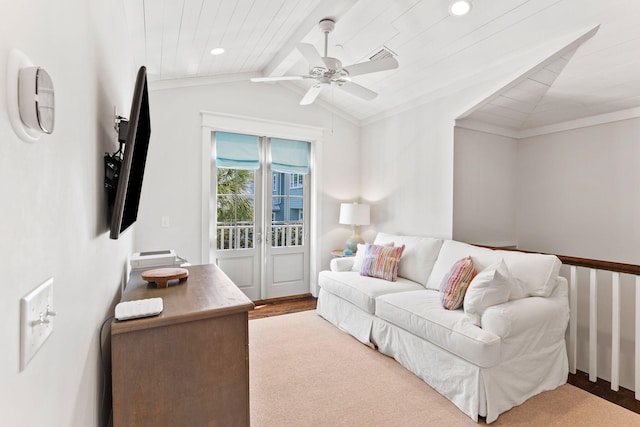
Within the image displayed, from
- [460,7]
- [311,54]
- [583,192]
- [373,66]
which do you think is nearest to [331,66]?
[311,54]

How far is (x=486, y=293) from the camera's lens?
220 cm

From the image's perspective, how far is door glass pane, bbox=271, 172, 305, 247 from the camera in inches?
176

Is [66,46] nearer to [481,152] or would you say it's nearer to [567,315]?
[567,315]

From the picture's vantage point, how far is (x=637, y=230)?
309 centimetres

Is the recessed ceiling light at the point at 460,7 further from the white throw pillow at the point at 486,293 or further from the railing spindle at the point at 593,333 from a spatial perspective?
the railing spindle at the point at 593,333

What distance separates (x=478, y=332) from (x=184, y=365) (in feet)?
5.64

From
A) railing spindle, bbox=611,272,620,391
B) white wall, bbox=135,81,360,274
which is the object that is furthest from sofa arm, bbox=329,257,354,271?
railing spindle, bbox=611,272,620,391

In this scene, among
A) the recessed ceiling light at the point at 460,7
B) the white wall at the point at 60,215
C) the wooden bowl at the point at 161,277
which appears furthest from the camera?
the recessed ceiling light at the point at 460,7

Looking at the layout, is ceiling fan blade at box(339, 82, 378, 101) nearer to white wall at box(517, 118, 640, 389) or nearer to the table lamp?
the table lamp

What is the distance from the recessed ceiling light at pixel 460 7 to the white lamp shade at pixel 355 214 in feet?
7.84

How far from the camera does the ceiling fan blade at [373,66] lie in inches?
94.7

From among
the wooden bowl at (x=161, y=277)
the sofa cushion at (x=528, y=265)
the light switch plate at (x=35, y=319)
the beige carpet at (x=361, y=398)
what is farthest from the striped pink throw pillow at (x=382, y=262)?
the light switch plate at (x=35, y=319)

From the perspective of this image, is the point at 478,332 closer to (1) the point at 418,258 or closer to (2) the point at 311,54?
(1) the point at 418,258

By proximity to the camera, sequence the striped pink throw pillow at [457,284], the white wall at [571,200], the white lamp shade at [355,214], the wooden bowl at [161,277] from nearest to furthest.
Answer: the wooden bowl at [161,277] < the striped pink throw pillow at [457,284] < the white wall at [571,200] < the white lamp shade at [355,214]
